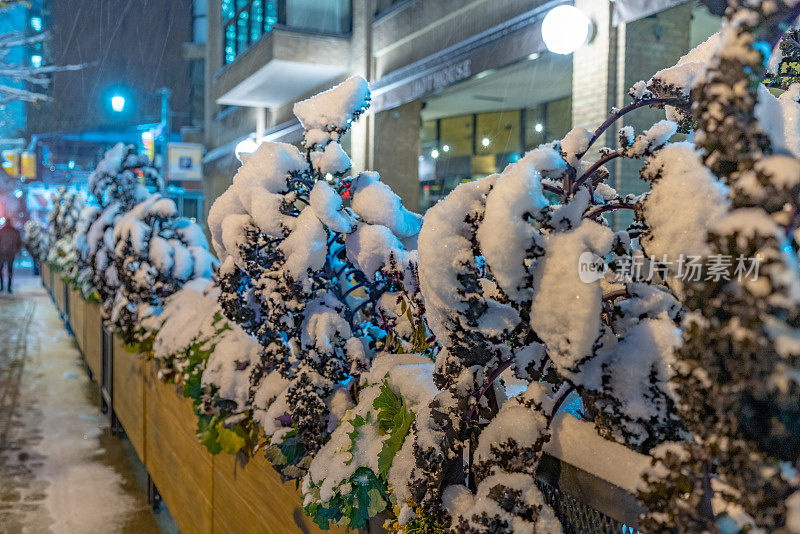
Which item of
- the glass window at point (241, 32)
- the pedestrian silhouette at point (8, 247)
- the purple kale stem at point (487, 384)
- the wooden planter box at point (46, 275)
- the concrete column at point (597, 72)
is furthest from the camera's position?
the pedestrian silhouette at point (8, 247)

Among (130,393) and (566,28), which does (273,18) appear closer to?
(566,28)

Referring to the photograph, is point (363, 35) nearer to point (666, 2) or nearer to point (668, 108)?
point (666, 2)

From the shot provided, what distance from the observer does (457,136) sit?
1659 centimetres

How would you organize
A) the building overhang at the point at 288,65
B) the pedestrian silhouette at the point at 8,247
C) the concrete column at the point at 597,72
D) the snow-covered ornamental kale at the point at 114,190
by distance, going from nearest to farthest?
the concrete column at the point at 597,72
the snow-covered ornamental kale at the point at 114,190
the building overhang at the point at 288,65
the pedestrian silhouette at the point at 8,247

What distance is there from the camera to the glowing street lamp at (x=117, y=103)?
117 ft

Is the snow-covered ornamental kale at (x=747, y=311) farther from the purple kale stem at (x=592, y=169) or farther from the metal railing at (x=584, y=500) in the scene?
the purple kale stem at (x=592, y=169)

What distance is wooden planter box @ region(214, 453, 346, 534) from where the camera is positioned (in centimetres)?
284

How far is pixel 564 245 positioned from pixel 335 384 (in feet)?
5.56

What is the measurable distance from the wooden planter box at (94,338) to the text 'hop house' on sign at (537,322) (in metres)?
5.72

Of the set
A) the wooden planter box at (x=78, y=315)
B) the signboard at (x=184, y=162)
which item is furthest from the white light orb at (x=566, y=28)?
the signboard at (x=184, y=162)

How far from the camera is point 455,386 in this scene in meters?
1.84

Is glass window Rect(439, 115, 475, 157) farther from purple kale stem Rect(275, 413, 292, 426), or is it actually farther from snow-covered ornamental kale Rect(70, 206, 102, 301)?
purple kale stem Rect(275, 413, 292, 426)

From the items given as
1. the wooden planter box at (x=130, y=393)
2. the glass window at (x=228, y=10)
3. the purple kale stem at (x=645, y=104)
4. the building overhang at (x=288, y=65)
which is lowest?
the wooden planter box at (x=130, y=393)

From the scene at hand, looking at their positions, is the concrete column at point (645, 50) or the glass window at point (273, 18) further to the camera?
the glass window at point (273, 18)
